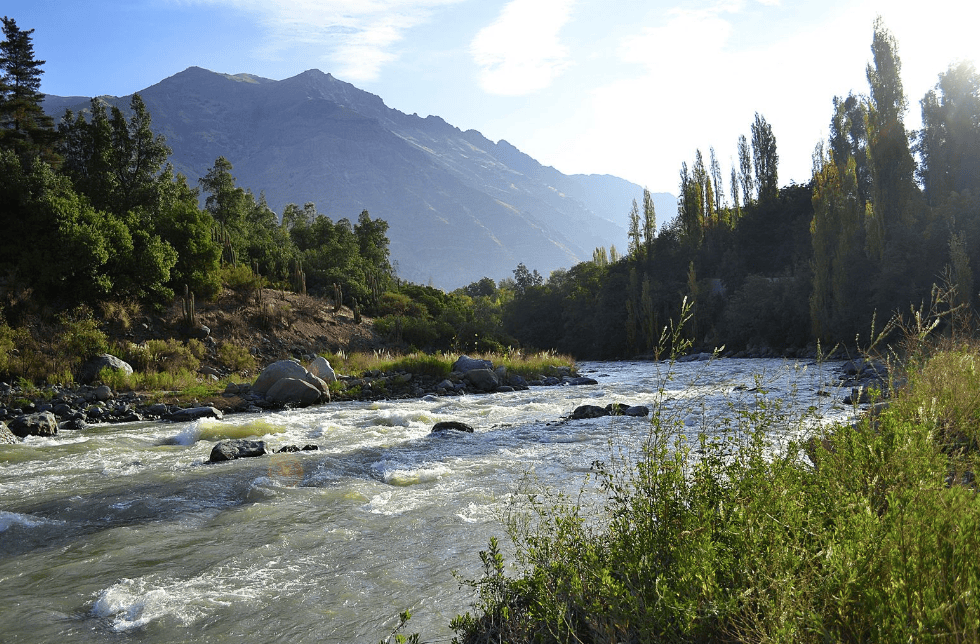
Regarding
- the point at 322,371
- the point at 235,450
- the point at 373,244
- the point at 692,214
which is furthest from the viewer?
the point at 692,214

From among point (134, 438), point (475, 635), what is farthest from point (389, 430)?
point (475, 635)

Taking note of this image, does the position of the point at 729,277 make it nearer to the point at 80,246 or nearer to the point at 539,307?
the point at 539,307

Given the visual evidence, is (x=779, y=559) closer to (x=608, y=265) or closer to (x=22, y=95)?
(x=22, y=95)

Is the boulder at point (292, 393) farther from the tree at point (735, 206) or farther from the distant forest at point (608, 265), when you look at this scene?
the tree at point (735, 206)

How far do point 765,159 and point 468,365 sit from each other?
158 ft

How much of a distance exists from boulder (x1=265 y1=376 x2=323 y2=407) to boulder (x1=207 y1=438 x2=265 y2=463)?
5462 mm

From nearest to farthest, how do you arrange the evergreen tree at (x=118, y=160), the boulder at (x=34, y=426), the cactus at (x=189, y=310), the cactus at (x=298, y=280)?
the boulder at (x=34, y=426), the cactus at (x=189, y=310), the evergreen tree at (x=118, y=160), the cactus at (x=298, y=280)

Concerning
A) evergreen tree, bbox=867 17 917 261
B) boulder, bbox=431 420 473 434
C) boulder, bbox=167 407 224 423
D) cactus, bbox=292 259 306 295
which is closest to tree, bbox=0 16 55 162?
cactus, bbox=292 259 306 295

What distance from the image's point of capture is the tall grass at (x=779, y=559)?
1475mm

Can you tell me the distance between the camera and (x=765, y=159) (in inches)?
2137

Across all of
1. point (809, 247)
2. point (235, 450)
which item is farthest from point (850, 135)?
point (235, 450)

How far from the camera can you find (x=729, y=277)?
153 ft

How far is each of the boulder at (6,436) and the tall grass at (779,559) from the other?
1071 cm

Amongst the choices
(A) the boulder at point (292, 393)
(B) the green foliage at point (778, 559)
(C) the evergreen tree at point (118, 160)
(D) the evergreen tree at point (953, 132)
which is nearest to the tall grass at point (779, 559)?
(B) the green foliage at point (778, 559)
